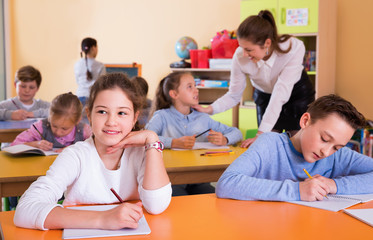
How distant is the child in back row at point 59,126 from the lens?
237 centimetres

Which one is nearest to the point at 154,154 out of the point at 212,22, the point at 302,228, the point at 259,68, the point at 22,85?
the point at 302,228

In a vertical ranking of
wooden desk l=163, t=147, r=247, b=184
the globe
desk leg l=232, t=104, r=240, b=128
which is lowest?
desk leg l=232, t=104, r=240, b=128

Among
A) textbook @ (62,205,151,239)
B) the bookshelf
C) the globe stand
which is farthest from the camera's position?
the globe stand

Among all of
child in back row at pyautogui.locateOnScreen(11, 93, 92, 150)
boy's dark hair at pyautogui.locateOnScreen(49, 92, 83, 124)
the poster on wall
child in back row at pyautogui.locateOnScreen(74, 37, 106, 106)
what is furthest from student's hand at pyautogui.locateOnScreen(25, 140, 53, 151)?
the poster on wall

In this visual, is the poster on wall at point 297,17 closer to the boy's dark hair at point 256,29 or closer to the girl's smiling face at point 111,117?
the boy's dark hair at point 256,29

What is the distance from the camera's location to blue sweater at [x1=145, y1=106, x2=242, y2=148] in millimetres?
2607

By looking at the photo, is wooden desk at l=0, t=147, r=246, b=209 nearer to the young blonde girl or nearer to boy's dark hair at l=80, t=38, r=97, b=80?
the young blonde girl

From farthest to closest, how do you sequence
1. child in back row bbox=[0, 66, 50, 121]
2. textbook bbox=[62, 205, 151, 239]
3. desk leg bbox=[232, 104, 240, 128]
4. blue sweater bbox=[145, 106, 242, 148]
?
desk leg bbox=[232, 104, 240, 128] < child in back row bbox=[0, 66, 50, 121] < blue sweater bbox=[145, 106, 242, 148] < textbook bbox=[62, 205, 151, 239]

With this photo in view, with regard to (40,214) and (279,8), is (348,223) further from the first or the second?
(279,8)

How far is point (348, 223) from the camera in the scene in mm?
1071

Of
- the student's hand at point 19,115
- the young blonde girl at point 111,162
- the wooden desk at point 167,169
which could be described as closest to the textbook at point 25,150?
the wooden desk at point 167,169

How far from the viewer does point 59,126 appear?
93.8 inches

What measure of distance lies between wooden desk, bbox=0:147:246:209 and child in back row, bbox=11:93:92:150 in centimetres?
30

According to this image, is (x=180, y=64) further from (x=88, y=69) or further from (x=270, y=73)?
(x=270, y=73)
